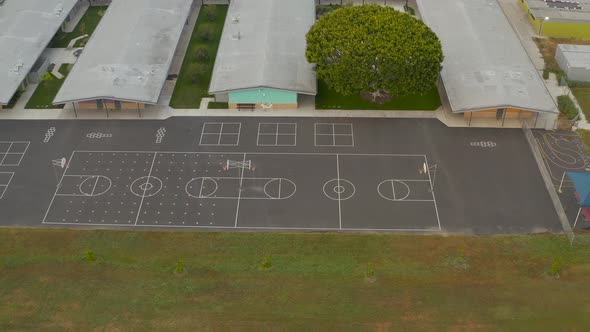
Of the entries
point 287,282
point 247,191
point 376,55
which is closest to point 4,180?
point 247,191

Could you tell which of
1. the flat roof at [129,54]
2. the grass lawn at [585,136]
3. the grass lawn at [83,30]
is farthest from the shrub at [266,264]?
the grass lawn at [83,30]

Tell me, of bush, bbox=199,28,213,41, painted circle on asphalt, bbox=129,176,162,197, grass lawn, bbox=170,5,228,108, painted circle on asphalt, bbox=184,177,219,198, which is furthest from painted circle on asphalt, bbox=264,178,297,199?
bush, bbox=199,28,213,41

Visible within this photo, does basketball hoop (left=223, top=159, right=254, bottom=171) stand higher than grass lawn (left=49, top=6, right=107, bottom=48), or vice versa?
basketball hoop (left=223, top=159, right=254, bottom=171)

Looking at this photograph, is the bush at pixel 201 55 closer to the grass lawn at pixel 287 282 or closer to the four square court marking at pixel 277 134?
the four square court marking at pixel 277 134

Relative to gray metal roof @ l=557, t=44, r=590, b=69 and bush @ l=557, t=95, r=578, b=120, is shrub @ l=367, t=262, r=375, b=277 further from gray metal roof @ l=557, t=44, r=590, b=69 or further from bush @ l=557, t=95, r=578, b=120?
gray metal roof @ l=557, t=44, r=590, b=69

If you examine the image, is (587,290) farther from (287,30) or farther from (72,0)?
(72,0)
